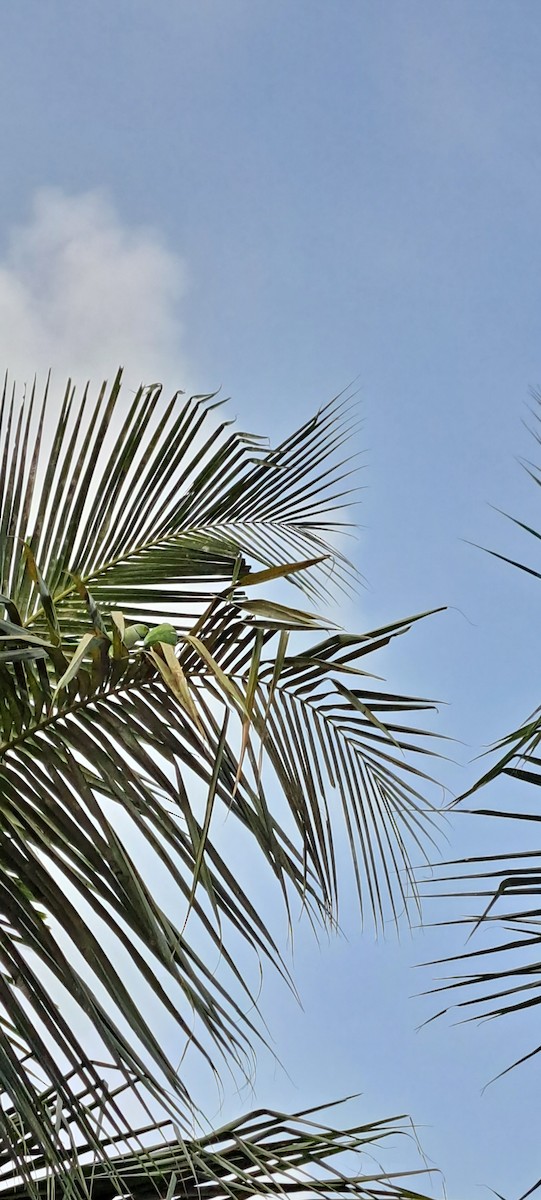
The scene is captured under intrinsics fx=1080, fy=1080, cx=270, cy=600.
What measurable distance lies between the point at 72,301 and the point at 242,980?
7.63m

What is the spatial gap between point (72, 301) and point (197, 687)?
292 inches

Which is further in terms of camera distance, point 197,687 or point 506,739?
point 506,739

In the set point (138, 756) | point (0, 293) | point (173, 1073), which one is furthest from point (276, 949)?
point (0, 293)

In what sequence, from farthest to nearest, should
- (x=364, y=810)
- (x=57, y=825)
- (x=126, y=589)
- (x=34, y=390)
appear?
1. (x=34, y=390)
2. (x=126, y=589)
3. (x=364, y=810)
4. (x=57, y=825)

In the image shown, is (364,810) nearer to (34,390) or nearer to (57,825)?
(57,825)

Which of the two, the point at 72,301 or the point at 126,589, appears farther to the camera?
the point at 72,301

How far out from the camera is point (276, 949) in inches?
55.8

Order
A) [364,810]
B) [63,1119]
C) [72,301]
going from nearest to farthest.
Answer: [63,1119] → [364,810] → [72,301]

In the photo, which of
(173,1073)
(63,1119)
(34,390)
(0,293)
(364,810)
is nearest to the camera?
(173,1073)

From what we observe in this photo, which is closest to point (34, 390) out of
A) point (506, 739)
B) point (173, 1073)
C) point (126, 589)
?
point (126, 589)

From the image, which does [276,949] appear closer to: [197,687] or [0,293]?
[197,687]

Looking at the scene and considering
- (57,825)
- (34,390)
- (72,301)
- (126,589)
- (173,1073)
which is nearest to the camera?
(173,1073)

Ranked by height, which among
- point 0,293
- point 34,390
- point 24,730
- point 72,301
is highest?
point 0,293

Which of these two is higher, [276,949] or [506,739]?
[506,739]
